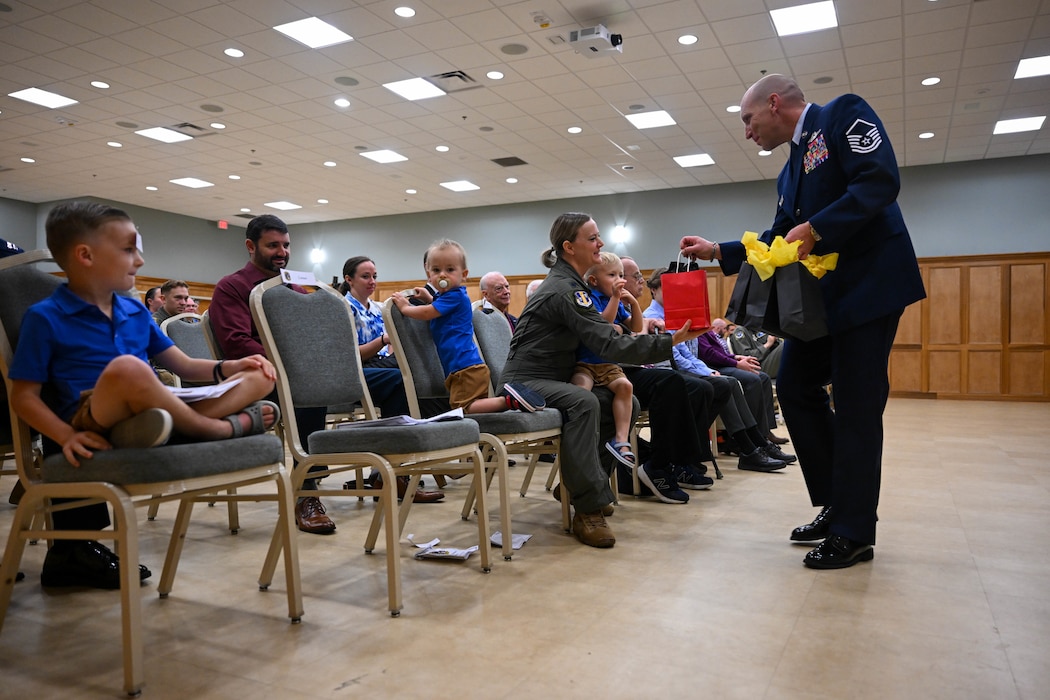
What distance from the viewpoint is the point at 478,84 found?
8.15 m

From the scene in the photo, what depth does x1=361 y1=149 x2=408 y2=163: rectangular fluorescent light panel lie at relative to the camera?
35.7ft

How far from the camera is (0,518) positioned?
3080mm

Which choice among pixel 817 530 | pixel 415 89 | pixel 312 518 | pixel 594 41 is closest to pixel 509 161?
pixel 415 89

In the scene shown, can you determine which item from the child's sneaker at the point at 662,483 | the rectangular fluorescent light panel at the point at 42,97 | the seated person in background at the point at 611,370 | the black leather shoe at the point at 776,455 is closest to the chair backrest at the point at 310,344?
the seated person in background at the point at 611,370

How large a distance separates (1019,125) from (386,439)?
10.7 meters

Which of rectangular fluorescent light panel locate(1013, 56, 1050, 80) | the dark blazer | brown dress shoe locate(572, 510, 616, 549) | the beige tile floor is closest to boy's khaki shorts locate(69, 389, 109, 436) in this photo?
the beige tile floor

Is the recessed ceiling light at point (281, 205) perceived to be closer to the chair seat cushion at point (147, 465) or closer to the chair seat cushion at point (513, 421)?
the chair seat cushion at point (513, 421)

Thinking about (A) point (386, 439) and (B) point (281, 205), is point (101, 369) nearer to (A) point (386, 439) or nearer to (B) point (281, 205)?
(A) point (386, 439)

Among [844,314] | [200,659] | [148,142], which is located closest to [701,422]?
[844,314]

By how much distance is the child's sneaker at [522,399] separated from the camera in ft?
8.51

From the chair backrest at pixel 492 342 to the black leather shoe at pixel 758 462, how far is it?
1.92 m

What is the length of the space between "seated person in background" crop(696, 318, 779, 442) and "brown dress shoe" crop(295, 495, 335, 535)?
110 inches

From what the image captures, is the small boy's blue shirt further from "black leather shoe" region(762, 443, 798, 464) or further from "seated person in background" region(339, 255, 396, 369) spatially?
"black leather shoe" region(762, 443, 798, 464)

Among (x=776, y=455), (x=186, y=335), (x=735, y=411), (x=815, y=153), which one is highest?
(x=815, y=153)
